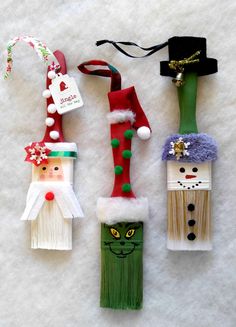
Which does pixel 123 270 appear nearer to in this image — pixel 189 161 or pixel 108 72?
pixel 189 161

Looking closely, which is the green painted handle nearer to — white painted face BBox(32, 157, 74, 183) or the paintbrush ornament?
the paintbrush ornament

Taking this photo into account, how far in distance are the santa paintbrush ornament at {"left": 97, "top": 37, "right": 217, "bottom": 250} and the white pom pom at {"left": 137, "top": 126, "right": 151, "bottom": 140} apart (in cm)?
5

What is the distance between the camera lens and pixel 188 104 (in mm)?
986

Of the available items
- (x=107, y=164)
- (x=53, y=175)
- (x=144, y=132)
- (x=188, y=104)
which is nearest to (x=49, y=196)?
(x=53, y=175)

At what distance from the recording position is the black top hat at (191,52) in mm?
983

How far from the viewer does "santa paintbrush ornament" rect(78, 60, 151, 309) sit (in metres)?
0.97

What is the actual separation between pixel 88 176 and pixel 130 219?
0.54 ft

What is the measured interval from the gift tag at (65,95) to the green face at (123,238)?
1.00 feet

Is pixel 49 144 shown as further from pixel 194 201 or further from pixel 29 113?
pixel 194 201

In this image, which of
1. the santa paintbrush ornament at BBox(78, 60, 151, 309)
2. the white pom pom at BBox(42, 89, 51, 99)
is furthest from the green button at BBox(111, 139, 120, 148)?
the white pom pom at BBox(42, 89, 51, 99)

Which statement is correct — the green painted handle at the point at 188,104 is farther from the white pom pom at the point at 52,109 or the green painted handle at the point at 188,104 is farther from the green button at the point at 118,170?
the white pom pom at the point at 52,109

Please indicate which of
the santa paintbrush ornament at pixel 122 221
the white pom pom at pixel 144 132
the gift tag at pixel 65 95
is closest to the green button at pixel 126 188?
the santa paintbrush ornament at pixel 122 221

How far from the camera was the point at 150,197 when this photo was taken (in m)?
1.02

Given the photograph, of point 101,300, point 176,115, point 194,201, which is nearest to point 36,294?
point 101,300
